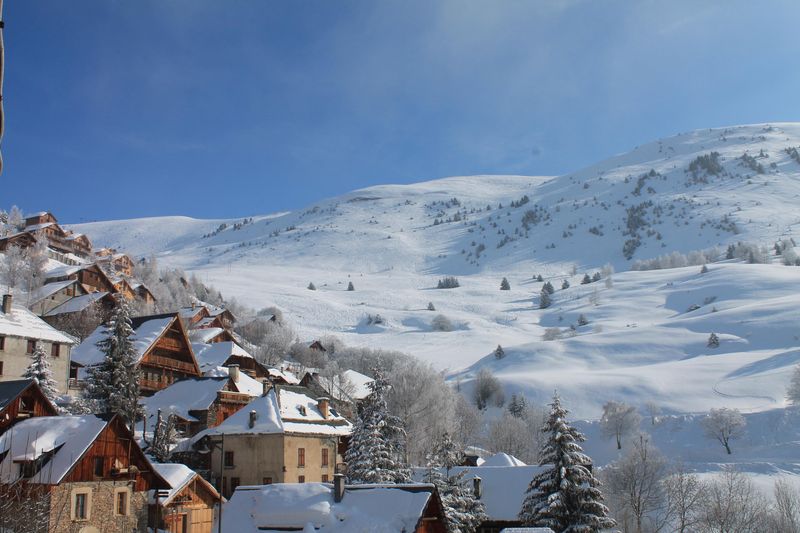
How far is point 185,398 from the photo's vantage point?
4894 centimetres

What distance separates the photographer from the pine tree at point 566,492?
94.7 feet

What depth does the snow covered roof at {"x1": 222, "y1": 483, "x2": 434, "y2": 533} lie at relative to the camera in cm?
2766

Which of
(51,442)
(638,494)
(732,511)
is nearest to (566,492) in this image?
(732,511)

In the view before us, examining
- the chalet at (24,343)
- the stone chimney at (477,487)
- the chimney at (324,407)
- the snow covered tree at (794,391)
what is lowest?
the stone chimney at (477,487)

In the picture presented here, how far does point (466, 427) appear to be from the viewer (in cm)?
8550

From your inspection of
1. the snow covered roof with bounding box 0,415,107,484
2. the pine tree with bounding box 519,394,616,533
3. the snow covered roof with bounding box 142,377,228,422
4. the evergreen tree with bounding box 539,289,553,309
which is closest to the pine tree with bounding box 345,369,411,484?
the pine tree with bounding box 519,394,616,533

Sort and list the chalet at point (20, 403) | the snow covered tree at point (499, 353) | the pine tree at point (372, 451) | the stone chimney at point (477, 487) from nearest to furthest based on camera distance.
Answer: the chalet at point (20, 403), the pine tree at point (372, 451), the stone chimney at point (477, 487), the snow covered tree at point (499, 353)

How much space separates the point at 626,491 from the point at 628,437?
2949cm

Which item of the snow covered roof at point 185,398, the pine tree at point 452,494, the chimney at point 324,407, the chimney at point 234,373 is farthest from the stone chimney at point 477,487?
the chimney at point 234,373

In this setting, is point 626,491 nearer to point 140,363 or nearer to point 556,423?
point 556,423

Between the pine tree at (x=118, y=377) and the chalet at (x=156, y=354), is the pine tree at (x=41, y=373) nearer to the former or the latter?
the pine tree at (x=118, y=377)

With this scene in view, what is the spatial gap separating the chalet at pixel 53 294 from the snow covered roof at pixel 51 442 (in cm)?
4327

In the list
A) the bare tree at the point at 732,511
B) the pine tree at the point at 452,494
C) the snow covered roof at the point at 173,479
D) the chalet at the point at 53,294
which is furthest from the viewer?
the chalet at the point at 53,294

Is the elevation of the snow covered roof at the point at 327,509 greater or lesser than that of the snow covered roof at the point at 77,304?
lesser
